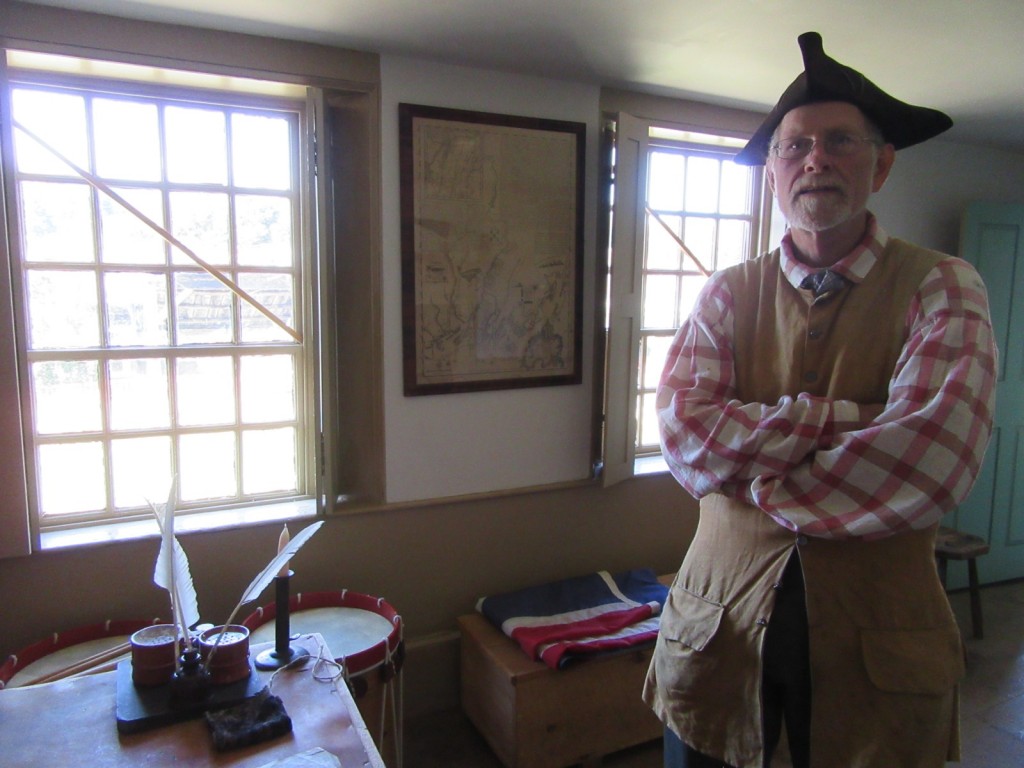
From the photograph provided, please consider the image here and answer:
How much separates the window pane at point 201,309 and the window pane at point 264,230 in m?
0.15

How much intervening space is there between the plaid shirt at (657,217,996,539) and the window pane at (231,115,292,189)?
1.83m

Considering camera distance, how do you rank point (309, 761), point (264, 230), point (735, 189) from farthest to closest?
1. point (735, 189)
2. point (264, 230)
3. point (309, 761)

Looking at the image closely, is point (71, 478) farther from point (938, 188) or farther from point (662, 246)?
point (938, 188)

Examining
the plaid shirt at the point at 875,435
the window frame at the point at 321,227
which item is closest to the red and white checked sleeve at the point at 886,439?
the plaid shirt at the point at 875,435

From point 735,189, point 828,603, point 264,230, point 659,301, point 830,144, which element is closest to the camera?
point 828,603

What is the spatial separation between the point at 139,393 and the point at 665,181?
2.42 metres

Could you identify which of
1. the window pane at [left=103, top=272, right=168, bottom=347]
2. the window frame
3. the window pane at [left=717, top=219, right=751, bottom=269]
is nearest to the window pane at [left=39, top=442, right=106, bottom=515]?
the window frame

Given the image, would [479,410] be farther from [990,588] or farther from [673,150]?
[990,588]

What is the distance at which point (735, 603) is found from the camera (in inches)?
53.4

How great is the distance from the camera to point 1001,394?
3.78 meters

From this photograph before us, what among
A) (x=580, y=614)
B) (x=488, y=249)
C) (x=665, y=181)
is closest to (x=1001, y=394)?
(x=665, y=181)

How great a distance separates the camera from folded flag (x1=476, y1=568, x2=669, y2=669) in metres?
2.38

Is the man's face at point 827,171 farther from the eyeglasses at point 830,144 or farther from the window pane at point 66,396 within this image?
the window pane at point 66,396

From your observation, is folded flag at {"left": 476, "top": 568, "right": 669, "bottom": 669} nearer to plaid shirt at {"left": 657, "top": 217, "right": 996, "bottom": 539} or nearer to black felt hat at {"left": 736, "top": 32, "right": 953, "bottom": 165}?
plaid shirt at {"left": 657, "top": 217, "right": 996, "bottom": 539}
